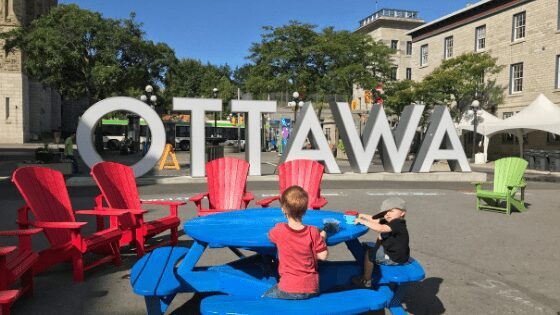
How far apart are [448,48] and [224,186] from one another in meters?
32.7

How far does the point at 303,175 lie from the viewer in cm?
713

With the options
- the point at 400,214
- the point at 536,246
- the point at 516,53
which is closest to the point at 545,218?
the point at 536,246

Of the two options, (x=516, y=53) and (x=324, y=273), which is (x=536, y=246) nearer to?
(x=324, y=273)

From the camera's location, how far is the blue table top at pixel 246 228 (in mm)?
3377

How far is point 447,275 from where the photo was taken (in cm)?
501

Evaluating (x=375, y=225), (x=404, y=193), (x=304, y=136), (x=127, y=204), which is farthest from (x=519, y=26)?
(x=375, y=225)

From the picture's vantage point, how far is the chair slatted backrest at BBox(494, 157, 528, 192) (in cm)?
947

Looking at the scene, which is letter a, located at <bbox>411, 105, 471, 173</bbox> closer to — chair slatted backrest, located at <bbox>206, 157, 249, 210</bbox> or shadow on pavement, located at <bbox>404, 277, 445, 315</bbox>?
chair slatted backrest, located at <bbox>206, 157, 249, 210</bbox>

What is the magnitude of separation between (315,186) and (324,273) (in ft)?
10.9

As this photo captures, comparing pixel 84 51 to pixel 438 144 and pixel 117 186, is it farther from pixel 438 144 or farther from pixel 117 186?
pixel 117 186

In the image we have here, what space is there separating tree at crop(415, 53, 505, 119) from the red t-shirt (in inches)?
1102

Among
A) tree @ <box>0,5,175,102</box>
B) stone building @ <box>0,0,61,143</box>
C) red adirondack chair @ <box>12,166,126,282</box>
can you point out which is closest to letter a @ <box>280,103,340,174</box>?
red adirondack chair @ <box>12,166,126,282</box>

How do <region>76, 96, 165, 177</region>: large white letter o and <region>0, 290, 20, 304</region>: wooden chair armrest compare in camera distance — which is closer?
<region>0, 290, 20, 304</region>: wooden chair armrest

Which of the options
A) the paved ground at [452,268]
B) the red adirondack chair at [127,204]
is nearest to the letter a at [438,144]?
the paved ground at [452,268]
